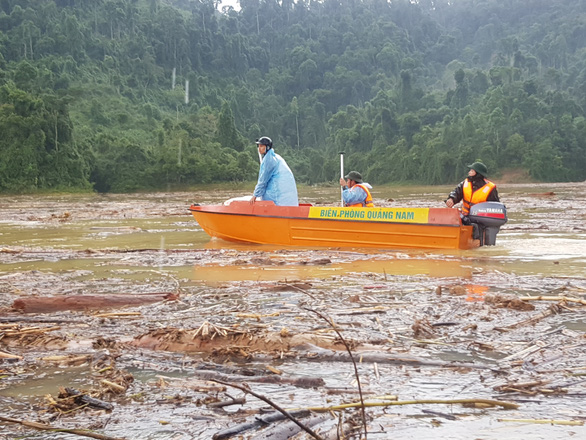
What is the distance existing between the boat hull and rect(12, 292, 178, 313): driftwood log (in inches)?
189

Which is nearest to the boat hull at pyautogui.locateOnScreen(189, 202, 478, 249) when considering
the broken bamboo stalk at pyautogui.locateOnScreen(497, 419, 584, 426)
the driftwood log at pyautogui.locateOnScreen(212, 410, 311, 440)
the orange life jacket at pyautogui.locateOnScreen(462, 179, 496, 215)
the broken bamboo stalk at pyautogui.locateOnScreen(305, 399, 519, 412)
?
the orange life jacket at pyautogui.locateOnScreen(462, 179, 496, 215)

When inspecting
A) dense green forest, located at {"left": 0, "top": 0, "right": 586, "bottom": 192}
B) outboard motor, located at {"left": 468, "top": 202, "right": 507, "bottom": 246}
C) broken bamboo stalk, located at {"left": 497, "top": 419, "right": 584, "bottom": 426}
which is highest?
dense green forest, located at {"left": 0, "top": 0, "right": 586, "bottom": 192}

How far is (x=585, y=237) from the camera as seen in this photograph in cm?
1105

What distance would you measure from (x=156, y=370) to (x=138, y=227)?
11575 mm

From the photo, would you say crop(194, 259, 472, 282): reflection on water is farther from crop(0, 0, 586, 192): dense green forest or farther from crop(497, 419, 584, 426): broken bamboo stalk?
crop(0, 0, 586, 192): dense green forest

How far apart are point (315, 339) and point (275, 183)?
687 cm

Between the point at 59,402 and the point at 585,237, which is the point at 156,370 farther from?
the point at 585,237

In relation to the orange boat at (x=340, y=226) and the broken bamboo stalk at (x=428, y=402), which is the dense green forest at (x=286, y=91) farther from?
the broken bamboo stalk at (x=428, y=402)

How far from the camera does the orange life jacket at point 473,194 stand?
972cm

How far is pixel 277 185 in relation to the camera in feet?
36.3

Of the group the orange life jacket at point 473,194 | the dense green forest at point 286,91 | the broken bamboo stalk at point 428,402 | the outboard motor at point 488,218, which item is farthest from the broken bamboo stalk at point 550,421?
the dense green forest at point 286,91

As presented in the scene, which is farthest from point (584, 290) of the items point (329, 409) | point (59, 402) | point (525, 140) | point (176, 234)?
point (525, 140)

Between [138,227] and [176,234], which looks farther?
[138,227]

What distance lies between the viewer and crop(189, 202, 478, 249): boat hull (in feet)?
32.1
